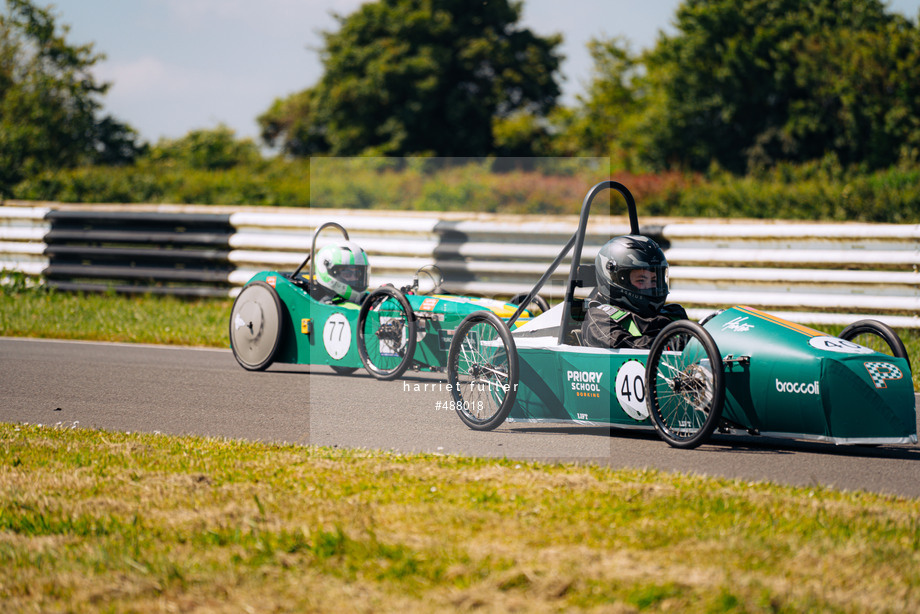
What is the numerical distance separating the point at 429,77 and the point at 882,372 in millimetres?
42327

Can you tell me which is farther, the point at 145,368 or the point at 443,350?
the point at 145,368

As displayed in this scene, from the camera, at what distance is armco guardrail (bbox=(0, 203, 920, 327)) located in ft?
35.6

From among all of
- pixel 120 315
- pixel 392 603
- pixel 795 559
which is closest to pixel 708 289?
pixel 120 315

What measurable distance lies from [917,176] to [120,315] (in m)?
16.5

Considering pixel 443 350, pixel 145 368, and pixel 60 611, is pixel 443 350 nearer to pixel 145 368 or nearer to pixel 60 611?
pixel 145 368

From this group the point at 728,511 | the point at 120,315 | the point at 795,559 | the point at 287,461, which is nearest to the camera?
the point at 795,559

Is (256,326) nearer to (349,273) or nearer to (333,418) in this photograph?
(349,273)

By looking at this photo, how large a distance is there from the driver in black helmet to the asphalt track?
0.65 meters

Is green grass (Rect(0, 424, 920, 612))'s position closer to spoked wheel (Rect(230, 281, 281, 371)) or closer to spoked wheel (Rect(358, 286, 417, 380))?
spoked wheel (Rect(358, 286, 417, 380))

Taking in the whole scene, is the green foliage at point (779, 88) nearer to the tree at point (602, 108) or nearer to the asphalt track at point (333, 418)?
the tree at point (602, 108)

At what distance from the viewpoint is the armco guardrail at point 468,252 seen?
10859 mm

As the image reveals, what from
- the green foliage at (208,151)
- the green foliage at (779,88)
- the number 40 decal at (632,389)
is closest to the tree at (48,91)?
the green foliage at (208,151)

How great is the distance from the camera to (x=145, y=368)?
948 cm

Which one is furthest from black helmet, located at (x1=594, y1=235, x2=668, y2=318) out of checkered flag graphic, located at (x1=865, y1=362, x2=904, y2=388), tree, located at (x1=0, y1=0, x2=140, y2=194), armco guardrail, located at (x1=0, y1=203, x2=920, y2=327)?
tree, located at (x1=0, y1=0, x2=140, y2=194)
